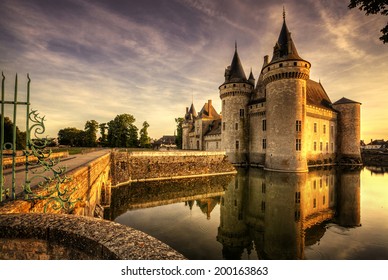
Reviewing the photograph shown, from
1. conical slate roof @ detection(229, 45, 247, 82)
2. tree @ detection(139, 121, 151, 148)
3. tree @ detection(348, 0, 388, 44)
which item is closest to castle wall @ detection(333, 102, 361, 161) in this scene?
conical slate roof @ detection(229, 45, 247, 82)

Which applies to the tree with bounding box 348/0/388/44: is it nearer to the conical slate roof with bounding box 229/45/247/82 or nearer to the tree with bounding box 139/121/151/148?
the conical slate roof with bounding box 229/45/247/82

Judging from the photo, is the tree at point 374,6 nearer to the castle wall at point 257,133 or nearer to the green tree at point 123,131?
the castle wall at point 257,133

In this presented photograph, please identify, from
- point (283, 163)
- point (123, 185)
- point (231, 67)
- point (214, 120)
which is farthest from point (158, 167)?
point (214, 120)

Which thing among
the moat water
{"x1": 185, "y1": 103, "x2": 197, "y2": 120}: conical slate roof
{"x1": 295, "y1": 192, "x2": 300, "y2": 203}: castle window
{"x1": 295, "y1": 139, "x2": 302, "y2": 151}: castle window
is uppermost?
{"x1": 185, "y1": 103, "x2": 197, "y2": 120}: conical slate roof

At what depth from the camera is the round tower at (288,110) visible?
2219cm

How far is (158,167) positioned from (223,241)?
12100 millimetres

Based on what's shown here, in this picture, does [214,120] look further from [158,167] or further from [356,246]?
[356,246]

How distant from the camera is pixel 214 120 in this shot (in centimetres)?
4000

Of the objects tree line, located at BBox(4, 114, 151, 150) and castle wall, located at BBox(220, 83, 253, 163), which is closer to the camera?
castle wall, located at BBox(220, 83, 253, 163)

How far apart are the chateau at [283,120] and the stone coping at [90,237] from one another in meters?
22.6

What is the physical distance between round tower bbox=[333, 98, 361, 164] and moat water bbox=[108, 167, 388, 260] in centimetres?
1968

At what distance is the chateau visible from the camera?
22469 millimetres

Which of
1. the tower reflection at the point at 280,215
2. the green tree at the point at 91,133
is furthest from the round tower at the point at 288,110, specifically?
the green tree at the point at 91,133

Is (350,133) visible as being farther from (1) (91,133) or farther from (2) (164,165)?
(1) (91,133)
